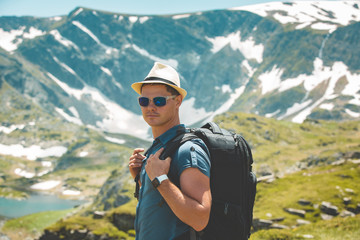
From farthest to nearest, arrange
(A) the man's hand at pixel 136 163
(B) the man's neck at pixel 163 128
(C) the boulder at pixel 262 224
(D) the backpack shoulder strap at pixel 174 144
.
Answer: (C) the boulder at pixel 262 224 < (A) the man's hand at pixel 136 163 < (B) the man's neck at pixel 163 128 < (D) the backpack shoulder strap at pixel 174 144

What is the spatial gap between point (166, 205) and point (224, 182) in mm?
997

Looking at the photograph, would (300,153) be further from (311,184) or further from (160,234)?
(160,234)

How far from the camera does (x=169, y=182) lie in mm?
5086

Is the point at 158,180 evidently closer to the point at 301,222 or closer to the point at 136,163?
the point at 136,163

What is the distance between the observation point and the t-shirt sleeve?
5.09 meters

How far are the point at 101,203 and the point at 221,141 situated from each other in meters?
115

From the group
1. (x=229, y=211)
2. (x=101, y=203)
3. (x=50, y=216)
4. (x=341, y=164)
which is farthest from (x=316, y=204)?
(x=50, y=216)

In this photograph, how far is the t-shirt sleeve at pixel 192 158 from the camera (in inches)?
201

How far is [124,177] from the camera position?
121 meters

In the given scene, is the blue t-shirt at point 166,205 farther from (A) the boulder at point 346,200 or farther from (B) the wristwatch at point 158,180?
(A) the boulder at point 346,200

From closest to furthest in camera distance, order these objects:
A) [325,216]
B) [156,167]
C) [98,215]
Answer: [156,167] < [325,216] < [98,215]

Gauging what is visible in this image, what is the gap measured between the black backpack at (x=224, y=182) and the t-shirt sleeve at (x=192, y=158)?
0.56ft

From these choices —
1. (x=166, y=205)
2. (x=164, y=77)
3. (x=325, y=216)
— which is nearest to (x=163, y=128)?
(x=164, y=77)

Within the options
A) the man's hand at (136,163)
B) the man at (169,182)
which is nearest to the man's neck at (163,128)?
the man at (169,182)
